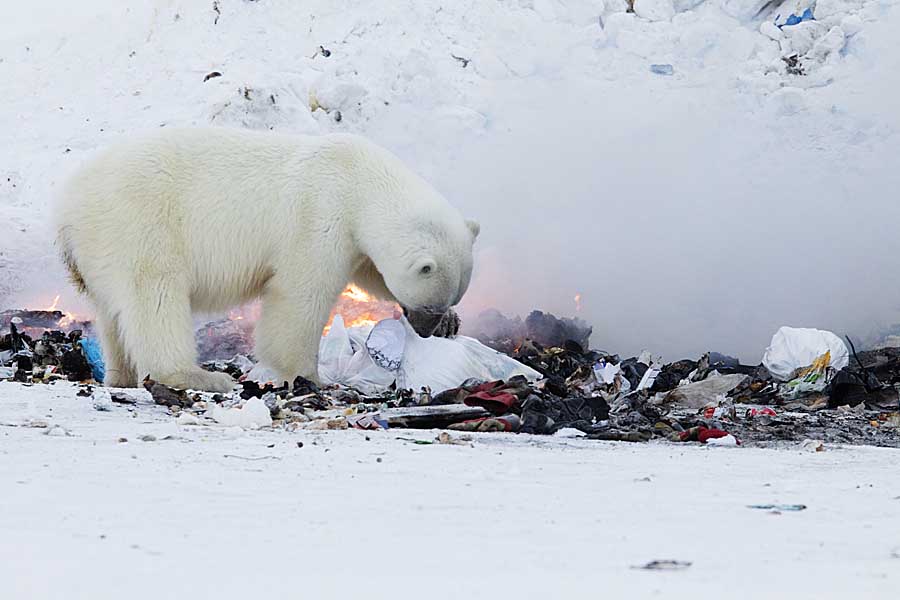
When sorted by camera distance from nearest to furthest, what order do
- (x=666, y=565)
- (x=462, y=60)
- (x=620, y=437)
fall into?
(x=666, y=565), (x=620, y=437), (x=462, y=60)

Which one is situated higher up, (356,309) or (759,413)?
(356,309)

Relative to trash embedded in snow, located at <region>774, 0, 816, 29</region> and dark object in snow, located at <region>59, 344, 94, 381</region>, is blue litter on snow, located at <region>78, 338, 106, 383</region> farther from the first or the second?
trash embedded in snow, located at <region>774, 0, 816, 29</region>

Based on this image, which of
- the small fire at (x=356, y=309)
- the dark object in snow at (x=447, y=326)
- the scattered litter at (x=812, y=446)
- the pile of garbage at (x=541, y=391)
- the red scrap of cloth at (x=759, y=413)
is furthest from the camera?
the small fire at (x=356, y=309)

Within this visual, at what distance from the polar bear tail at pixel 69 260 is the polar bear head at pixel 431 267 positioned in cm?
157

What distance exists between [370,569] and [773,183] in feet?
28.8

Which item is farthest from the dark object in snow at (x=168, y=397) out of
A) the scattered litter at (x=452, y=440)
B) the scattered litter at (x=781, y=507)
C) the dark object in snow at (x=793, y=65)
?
the dark object in snow at (x=793, y=65)

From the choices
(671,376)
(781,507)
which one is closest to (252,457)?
(781,507)

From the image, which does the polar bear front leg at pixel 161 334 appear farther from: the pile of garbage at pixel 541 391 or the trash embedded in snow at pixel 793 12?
the trash embedded in snow at pixel 793 12

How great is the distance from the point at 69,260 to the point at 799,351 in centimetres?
386

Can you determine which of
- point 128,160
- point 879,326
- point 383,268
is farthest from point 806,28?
point 128,160

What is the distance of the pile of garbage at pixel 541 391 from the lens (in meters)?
3.89

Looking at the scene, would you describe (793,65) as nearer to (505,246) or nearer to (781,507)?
(505,246)

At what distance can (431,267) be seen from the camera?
5.42 metres

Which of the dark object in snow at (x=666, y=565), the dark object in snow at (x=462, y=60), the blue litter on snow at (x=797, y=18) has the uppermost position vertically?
the blue litter on snow at (x=797, y=18)
